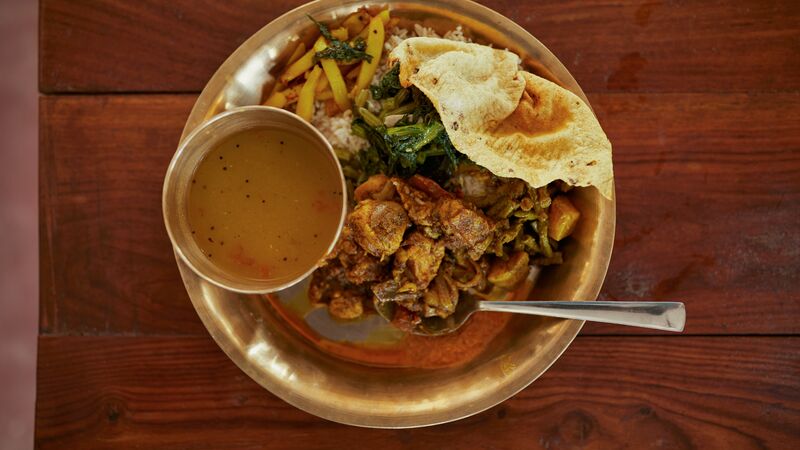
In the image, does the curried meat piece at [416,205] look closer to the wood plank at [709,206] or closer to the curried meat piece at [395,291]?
the curried meat piece at [395,291]

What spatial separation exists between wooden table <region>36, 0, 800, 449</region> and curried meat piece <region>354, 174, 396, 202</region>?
0.75 meters

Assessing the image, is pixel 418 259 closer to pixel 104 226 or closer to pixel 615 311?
pixel 615 311

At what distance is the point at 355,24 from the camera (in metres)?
1.98

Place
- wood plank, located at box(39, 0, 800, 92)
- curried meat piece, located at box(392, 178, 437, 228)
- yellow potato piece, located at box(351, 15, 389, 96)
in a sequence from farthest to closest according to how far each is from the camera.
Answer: wood plank, located at box(39, 0, 800, 92) < yellow potato piece, located at box(351, 15, 389, 96) < curried meat piece, located at box(392, 178, 437, 228)

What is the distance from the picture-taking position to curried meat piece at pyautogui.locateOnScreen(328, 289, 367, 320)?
6.48 feet

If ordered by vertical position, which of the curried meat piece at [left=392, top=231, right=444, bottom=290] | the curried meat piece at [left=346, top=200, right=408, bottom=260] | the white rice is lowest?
the curried meat piece at [left=392, top=231, right=444, bottom=290]

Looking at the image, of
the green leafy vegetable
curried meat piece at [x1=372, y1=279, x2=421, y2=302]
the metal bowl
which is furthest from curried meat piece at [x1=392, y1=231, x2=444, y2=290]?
the green leafy vegetable

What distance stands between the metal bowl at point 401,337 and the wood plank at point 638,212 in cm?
27

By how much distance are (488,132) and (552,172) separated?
0.75 ft

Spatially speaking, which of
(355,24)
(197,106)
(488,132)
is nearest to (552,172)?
(488,132)

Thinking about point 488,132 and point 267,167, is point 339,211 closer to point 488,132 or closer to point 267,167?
point 267,167

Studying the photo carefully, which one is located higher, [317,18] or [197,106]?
[317,18]

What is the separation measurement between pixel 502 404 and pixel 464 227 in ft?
2.57

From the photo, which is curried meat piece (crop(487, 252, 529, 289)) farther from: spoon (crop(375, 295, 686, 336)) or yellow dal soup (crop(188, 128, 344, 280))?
yellow dal soup (crop(188, 128, 344, 280))
